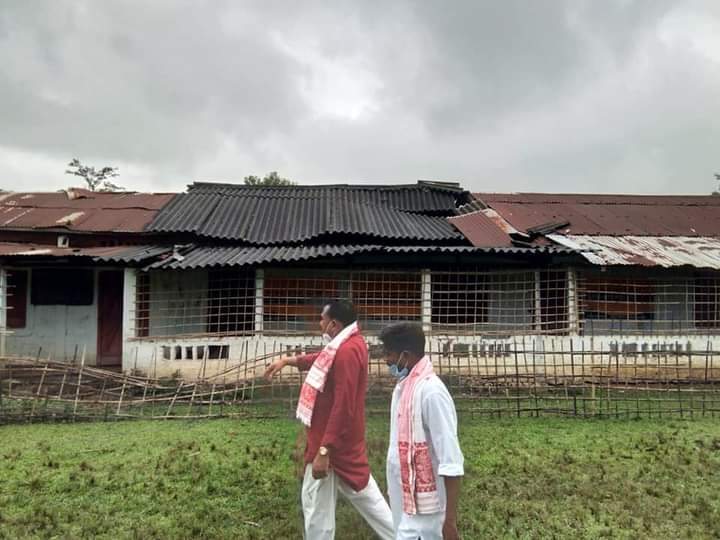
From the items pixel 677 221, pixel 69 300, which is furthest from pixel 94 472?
pixel 677 221

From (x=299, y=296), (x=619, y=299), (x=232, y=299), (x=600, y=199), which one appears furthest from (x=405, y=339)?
(x=600, y=199)

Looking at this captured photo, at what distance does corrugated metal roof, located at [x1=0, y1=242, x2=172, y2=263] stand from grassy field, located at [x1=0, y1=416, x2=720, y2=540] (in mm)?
3336

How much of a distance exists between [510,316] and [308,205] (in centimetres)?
560

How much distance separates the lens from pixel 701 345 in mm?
10219

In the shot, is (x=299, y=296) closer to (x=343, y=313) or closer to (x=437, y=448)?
(x=343, y=313)

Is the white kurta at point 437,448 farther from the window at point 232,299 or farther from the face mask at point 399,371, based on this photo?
the window at point 232,299

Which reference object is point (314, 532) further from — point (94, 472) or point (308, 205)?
point (308, 205)

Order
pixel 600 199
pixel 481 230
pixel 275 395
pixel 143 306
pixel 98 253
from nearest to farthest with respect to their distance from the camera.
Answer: pixel 275 395 < pixel 98 253 < pixel 143 306 < pixel 481 230 < pixel 600 199

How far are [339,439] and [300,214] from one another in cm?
1015

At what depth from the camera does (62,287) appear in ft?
36.8

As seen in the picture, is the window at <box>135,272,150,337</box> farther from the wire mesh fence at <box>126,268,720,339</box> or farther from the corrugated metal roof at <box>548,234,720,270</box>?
the corrugated metal roof at <box>548,234,720,270</box>

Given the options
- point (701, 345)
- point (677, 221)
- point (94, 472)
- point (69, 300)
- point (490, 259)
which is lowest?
point (94, 472)

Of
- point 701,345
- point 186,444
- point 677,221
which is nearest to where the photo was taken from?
point 186,444

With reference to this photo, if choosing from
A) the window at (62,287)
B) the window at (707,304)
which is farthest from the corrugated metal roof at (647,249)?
the window at (62,287)
